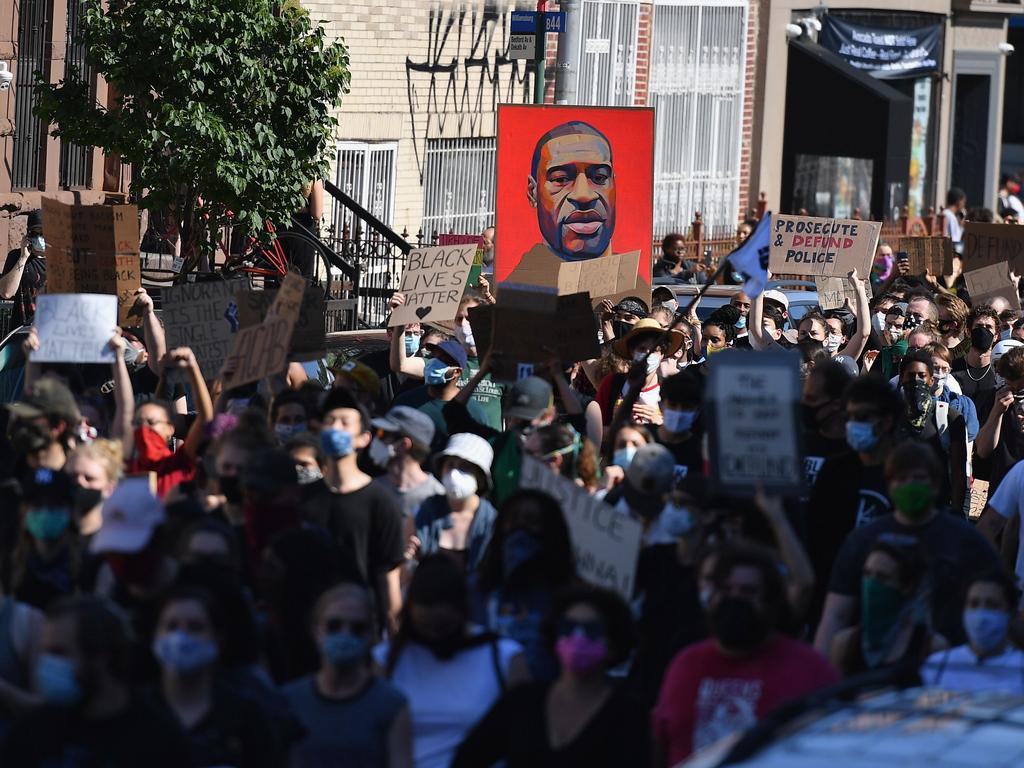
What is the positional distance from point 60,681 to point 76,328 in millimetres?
4517

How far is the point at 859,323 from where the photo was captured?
11.7 meters

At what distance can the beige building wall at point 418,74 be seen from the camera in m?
22.5

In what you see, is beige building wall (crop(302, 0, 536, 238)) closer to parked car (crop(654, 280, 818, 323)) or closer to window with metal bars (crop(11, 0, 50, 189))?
window with metal bars (crop(11, 0, 50, 189))

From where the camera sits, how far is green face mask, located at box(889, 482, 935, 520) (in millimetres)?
6562

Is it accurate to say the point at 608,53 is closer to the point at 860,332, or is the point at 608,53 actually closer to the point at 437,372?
the point at 860,332

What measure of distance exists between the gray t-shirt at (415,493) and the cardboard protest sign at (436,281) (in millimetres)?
3806

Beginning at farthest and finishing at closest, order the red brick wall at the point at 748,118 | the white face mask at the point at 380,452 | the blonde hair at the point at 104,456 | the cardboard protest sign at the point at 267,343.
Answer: the red brick wall at the point at 748,118 < the cardboard protest sign at the point at 267,343 < the white face mask at the point at 380,452 < the blonde hair at the point at 104,456

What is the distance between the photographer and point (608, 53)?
27328 mm

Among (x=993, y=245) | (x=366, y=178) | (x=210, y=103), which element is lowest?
(x=993, y=245)

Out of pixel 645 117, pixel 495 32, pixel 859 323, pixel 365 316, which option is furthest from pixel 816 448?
pixel 495 32

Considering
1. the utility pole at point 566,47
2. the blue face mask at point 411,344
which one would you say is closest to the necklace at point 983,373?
the blue face mask at point 411,344

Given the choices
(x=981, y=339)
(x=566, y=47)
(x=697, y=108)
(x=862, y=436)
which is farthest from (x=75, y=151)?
(x=862, y=436)

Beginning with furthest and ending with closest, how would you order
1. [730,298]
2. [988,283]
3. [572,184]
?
[730,298], [988,283], [572,184]

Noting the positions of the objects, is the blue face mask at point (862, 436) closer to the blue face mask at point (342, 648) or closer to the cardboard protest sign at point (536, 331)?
the cardboard protest sign at point (536, 331)
